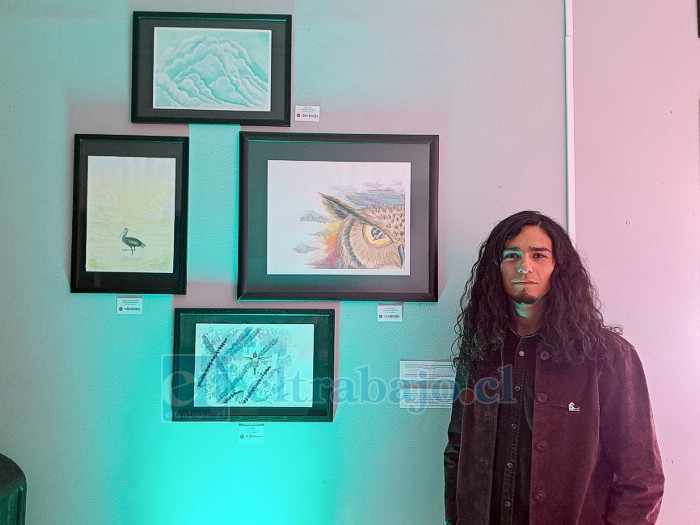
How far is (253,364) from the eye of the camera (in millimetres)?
1847

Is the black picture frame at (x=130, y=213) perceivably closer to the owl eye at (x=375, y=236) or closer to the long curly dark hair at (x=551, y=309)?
the owl eye at (x=375, y=236)

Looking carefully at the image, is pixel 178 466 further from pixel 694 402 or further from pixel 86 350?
pixel 694 402

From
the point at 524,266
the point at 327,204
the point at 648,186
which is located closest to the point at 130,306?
the point at 327,204

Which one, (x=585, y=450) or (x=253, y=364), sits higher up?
(x=253, y=364)

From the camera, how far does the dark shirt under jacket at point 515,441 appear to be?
142 centimetres

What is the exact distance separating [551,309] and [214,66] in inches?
52.8

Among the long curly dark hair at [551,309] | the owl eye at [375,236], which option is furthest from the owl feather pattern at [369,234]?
the long curly dark hair at [551,309]

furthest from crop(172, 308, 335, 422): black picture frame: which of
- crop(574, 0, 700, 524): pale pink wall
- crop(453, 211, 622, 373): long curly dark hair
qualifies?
crop(574, 0, 700, 524): pale pink wall

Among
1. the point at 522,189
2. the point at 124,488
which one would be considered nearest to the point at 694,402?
the point at 522,189

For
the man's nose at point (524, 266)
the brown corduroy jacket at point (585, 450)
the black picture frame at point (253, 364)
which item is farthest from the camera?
the black picture frame at point (253, 364)

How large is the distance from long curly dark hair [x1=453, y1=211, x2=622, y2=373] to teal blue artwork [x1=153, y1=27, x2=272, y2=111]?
918 mm

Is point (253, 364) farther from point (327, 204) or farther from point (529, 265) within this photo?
point (529, 265)

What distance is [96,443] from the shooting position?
5.98ft

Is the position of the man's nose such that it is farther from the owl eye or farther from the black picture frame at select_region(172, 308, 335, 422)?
the black picture frame at select_region(172, 308, 335, 422)
